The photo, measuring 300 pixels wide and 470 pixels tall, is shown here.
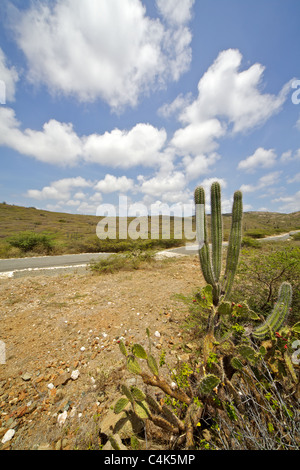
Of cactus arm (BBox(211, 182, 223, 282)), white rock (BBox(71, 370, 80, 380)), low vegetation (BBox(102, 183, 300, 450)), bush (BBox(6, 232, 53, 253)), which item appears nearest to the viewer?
low vegetation (BBox(102, 183, 300, 450))

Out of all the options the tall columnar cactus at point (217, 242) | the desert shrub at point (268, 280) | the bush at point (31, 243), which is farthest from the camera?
the bush at point (31, 243)

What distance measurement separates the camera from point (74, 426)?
5.35 ft

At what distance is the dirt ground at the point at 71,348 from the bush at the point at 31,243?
814 centimetres

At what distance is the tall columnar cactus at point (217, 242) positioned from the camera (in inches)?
96.8

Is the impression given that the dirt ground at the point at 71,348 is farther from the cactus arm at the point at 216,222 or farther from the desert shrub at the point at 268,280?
the cactus arm at the point at 216,222

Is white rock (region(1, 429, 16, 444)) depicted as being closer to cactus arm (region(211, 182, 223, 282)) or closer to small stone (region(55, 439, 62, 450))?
small stone (region(55, 439, 62, 450))

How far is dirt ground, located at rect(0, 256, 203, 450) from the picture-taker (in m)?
1.66

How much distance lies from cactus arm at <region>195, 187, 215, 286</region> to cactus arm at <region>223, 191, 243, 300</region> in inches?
9.4

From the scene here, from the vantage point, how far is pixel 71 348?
2.68m

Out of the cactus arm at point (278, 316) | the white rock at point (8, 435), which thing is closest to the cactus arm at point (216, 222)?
the cactus arm at point (278, 316)

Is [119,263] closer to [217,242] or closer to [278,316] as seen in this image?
[217,242]

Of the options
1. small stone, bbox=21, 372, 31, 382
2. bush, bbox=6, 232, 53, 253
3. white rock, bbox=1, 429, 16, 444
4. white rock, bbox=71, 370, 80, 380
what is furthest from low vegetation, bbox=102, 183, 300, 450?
bush, bbox=6, 232, 53, 253
